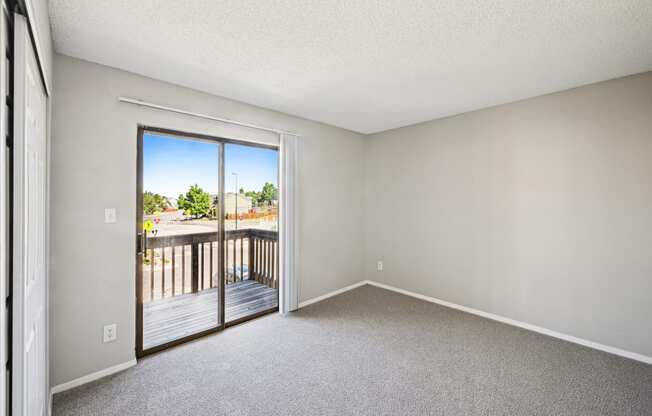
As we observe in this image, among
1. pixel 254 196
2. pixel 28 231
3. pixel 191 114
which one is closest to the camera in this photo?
pixel 28 231

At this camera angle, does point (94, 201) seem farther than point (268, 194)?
No

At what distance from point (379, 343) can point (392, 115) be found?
2.65m

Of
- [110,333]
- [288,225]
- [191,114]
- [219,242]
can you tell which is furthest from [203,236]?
[191,114]

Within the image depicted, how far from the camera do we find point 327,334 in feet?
10.0

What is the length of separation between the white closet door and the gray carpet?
0.71 m

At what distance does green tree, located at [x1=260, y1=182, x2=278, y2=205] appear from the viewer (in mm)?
3565

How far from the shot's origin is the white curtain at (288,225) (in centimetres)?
355

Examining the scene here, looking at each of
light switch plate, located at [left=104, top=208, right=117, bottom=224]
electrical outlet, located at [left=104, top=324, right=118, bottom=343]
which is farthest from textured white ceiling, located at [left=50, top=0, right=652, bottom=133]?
electrical outlet, located at [left=104, top=324, right=118, bottom=343]

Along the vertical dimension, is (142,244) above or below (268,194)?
below

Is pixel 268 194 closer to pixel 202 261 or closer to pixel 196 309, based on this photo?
pixel 202 261

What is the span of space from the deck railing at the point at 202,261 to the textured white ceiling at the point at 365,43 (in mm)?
1500

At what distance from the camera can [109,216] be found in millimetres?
2357

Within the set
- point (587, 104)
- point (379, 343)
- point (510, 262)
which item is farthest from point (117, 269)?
point (587, 104)

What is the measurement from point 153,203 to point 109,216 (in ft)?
1.18
